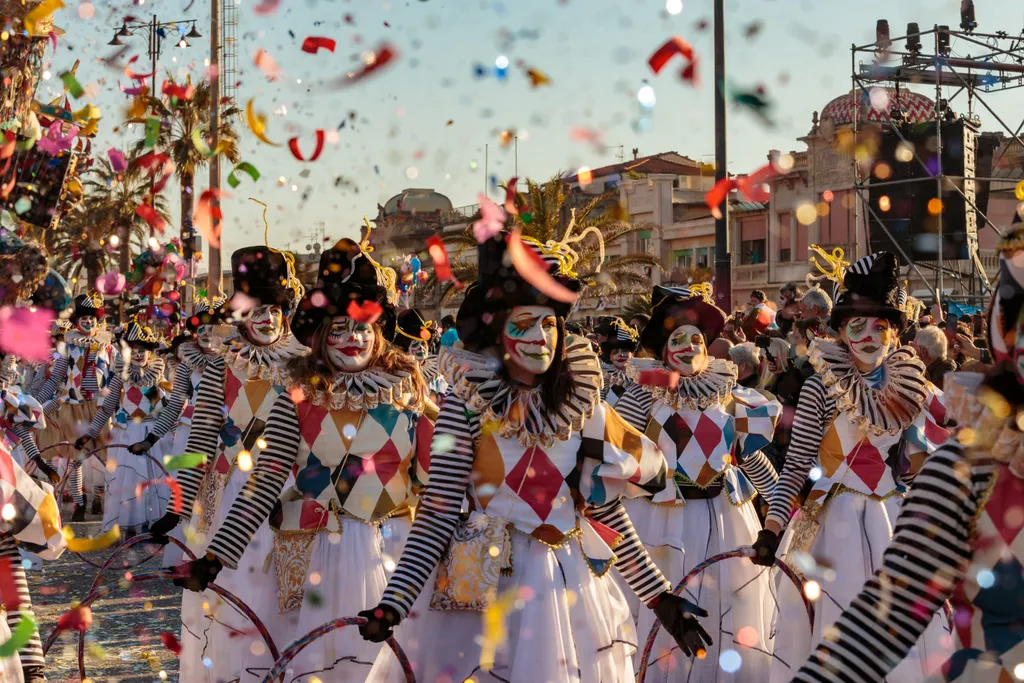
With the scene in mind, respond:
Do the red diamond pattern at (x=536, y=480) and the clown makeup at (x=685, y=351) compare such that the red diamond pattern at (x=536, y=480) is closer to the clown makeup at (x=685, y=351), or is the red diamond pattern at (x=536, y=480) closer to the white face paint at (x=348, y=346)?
the white face paint at (x=348, y=346)

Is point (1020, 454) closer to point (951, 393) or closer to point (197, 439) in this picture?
point (951, 393)

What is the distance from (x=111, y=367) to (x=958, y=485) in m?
14.5

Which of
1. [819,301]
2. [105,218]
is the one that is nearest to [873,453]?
[819,301]

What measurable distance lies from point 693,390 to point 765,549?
221 centimetres

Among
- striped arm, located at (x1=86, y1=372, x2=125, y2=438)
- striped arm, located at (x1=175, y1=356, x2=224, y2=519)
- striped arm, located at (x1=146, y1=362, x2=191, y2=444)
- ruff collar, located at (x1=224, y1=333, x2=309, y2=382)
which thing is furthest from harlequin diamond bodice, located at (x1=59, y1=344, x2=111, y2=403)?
striped arm, located at (x1=175, y1=356, x2=224, y2=519)

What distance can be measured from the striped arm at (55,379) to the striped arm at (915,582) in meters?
13.8

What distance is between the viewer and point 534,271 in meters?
4.41

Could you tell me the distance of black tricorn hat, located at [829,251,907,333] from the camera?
6.26 meters

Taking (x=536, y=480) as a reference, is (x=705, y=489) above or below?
below

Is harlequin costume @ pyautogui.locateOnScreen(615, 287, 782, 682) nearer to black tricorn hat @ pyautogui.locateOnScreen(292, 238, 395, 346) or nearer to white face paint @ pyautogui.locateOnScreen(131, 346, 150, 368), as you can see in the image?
black tricorn hat @ pyautogui.locateOnScreen(292, 238, 395, 346)

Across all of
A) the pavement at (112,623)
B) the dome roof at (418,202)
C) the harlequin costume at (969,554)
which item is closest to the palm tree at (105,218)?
the dome roof at (418,202)

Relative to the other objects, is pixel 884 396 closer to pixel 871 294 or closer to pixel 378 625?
pixel 871 294

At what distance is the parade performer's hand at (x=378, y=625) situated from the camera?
3787 mm

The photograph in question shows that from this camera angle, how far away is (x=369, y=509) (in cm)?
554
